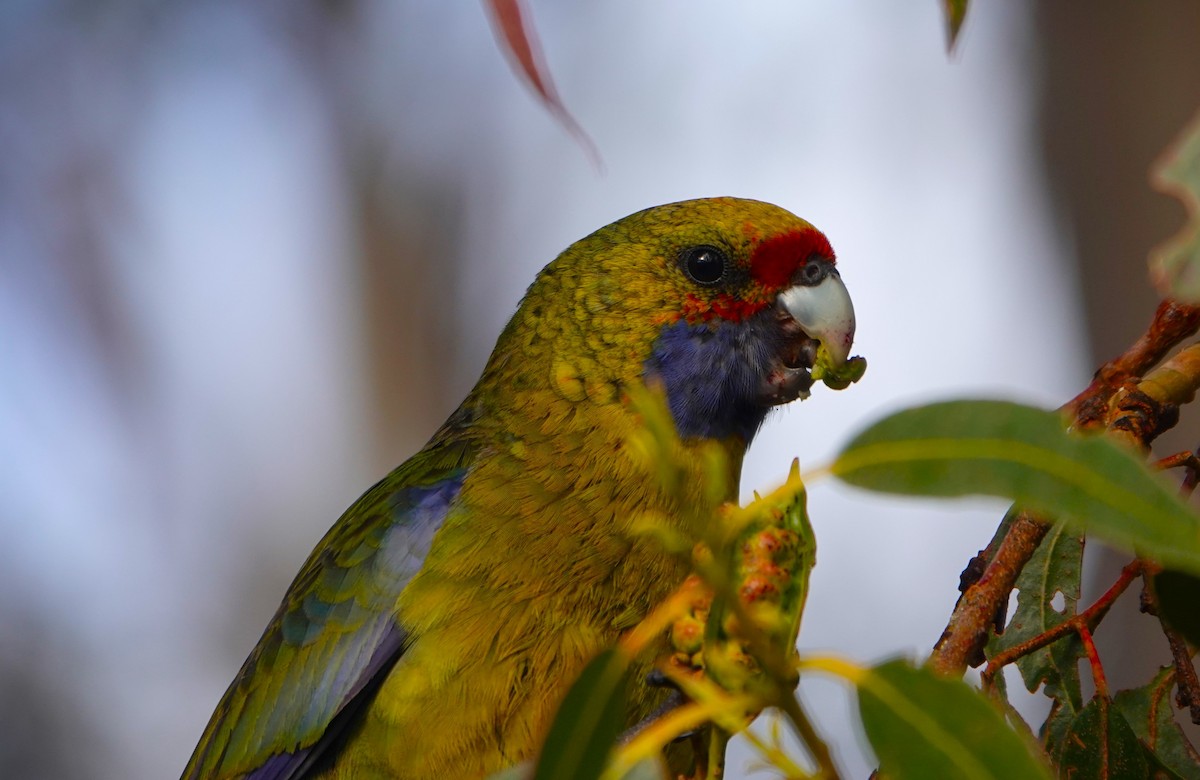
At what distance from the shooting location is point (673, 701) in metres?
0.71

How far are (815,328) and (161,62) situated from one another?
14.3ft

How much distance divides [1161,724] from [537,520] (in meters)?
0.80

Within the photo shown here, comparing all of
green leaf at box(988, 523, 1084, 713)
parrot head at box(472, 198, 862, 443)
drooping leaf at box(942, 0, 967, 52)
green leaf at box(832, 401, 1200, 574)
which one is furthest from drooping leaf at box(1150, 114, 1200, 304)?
parrot head at box(472, 198, 862, 443)

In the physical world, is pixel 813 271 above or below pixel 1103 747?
above

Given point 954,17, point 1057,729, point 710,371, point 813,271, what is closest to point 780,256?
point 813,271

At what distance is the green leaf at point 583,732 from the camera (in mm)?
545

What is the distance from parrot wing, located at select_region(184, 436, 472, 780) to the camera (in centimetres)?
157

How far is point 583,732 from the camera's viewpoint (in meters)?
0.55

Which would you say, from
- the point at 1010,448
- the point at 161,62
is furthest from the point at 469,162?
the point at 1010,448

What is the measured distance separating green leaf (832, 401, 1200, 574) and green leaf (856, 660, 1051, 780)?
3.9 inches

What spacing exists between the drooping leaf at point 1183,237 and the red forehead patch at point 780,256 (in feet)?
3.74

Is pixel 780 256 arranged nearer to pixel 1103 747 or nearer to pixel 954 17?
pixel 1103 747

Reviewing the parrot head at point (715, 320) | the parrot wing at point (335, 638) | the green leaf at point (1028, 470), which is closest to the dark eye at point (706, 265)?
the parrot head at point (715, 320)

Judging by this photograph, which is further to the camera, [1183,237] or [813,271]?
[813,271]
